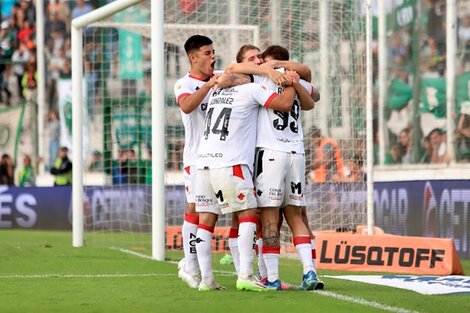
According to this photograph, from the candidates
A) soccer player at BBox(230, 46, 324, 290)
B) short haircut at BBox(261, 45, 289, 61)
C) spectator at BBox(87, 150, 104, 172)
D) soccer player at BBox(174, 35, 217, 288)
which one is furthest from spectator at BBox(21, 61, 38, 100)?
soccer player at BBox(230, 46, 324, 290)

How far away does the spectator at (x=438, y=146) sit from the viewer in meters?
16.6

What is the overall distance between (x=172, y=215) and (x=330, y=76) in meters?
3.88

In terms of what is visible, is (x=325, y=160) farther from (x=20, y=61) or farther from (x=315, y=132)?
(x=20, y=61)

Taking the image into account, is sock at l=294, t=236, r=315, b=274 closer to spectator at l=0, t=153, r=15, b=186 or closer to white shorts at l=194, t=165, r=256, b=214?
white shorts at l=194, t=165, r=256, b=214

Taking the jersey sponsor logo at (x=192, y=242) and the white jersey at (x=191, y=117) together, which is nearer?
the white jersey at (x=191, y=117)

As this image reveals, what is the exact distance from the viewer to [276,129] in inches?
386

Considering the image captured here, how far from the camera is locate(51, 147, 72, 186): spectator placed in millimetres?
26156

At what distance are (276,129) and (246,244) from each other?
90 cm

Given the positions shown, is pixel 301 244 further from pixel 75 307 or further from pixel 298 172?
pixel 75 307

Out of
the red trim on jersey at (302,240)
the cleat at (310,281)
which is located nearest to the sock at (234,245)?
the red trim on jersey at (302,240)

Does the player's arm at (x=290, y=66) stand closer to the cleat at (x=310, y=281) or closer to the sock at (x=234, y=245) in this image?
the sock at (x=234, y=245)

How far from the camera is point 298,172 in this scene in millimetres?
9867

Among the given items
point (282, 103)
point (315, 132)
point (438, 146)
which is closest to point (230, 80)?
point (282, 103)

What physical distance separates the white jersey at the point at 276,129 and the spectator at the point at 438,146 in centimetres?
701
